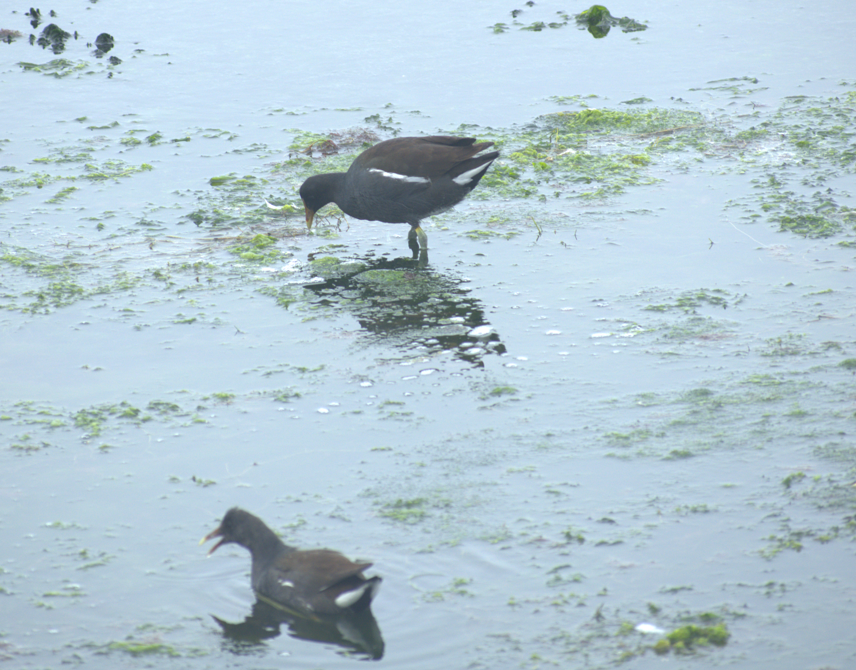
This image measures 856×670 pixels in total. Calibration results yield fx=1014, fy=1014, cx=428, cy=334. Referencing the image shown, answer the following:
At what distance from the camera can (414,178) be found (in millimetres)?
8992

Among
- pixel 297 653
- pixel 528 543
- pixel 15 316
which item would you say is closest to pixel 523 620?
pixel 528 543

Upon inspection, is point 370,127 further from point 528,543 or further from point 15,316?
point 528,543

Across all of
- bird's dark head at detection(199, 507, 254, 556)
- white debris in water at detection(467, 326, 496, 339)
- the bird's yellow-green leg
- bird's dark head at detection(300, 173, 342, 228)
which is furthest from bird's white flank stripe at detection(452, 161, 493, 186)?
bird's dark head at detection(199, 507, 254, 556)

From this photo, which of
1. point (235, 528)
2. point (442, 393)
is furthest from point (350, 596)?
point (442, 393)

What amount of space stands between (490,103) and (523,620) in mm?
9080

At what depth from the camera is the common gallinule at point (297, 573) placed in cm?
463

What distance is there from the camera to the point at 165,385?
6.86 m

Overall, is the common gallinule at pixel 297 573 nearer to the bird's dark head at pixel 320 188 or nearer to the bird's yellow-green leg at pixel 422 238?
the bird's yellow-green leg at pixel 422 238

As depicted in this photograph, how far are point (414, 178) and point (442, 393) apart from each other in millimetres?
2919

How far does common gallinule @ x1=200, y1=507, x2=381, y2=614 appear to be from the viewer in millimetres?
4633

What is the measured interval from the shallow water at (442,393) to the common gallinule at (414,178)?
0.37 metres

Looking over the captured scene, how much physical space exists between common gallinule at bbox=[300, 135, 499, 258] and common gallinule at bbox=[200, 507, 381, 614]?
456cm

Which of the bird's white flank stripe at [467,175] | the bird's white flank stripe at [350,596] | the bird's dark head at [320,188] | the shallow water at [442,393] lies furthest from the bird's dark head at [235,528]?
the bird's dark head at [320,188]

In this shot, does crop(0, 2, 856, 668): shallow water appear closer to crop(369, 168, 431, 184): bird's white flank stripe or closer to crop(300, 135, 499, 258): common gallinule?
crop(300, 135, 499, 258): common gallinule
